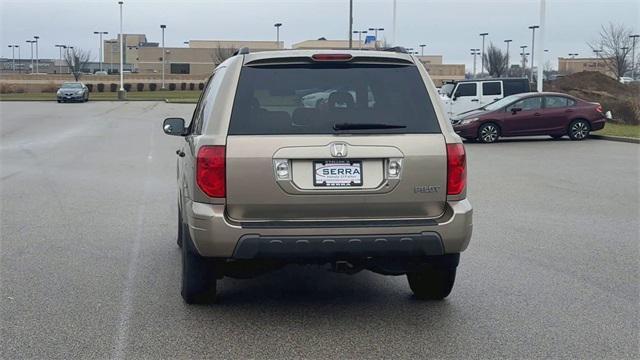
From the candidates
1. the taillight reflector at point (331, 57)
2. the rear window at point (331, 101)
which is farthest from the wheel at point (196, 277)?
the taillight reflector at point (331, 57)

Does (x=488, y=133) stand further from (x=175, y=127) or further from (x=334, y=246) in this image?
(x=334, y=246)

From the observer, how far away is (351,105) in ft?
17.7

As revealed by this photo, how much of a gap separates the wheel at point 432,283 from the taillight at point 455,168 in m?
0.78

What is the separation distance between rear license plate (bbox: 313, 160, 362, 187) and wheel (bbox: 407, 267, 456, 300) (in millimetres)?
1089

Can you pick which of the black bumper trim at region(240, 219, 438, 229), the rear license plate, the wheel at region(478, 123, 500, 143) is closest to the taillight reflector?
the rear license plate

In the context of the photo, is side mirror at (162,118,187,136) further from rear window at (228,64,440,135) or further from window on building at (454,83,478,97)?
window on building at (454,83,478,97)

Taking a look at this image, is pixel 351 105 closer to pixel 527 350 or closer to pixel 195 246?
pixel 195 246

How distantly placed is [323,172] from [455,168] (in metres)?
0.89

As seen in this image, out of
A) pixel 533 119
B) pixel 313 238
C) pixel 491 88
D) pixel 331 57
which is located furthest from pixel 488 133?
pixel 313 238

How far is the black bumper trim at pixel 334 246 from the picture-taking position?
5051 millimetres

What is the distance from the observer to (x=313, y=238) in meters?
5.08

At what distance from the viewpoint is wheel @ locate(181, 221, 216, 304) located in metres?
5.52

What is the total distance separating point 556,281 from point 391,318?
1904mm

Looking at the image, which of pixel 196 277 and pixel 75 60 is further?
pixel 75 60
